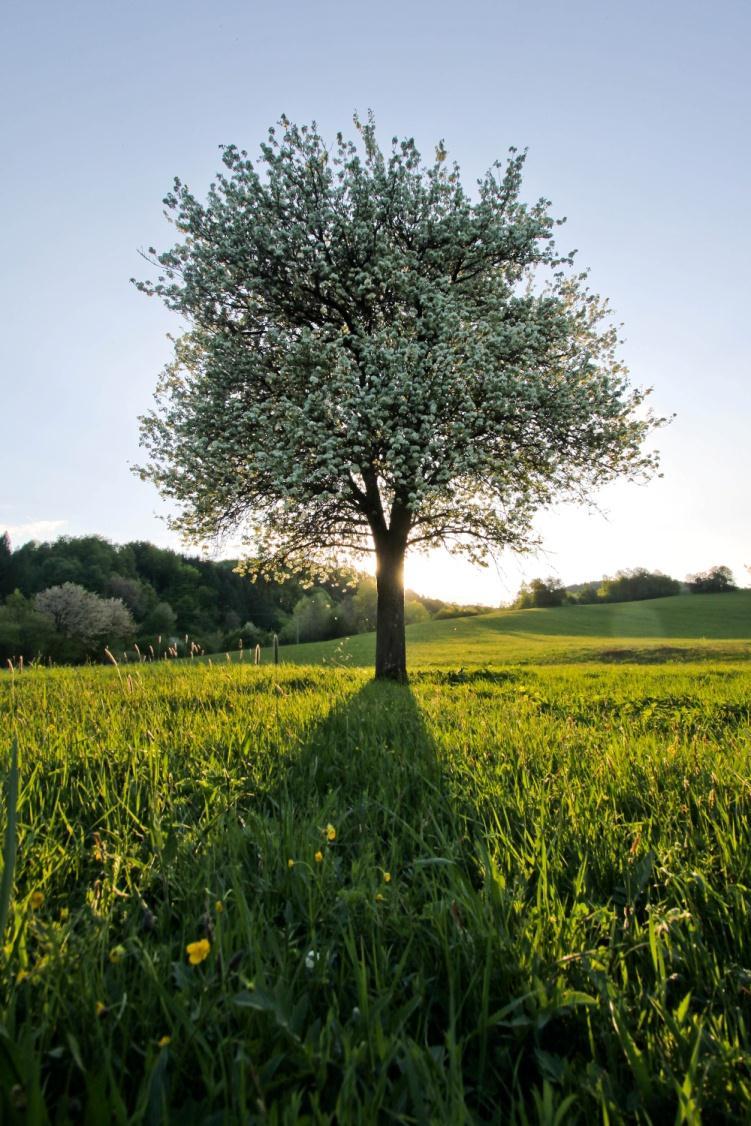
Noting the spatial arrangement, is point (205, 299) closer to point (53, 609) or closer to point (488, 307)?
point (488, 307)

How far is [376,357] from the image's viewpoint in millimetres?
12773

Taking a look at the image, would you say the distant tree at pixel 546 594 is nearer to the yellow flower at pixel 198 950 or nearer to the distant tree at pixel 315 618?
the distant tree at pixel 315 618

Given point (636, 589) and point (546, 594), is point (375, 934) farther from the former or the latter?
point (636, 589)

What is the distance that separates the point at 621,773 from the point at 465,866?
5.95ft

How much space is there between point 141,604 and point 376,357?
8411cm

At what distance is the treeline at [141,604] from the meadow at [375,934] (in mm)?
40239

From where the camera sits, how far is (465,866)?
2.63 metres

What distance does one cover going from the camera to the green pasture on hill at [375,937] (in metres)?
1.41

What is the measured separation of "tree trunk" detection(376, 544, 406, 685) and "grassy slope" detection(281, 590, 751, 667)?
14.8 m

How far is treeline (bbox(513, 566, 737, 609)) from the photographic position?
8710 cm

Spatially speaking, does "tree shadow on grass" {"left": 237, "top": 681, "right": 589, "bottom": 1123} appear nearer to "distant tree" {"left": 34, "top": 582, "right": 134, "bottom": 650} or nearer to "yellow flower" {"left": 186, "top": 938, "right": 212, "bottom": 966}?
"yellow flower" {"left": 186, "top": 938, "right": 212, "bottom": 966}

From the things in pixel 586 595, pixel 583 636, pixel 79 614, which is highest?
pixel 586 595

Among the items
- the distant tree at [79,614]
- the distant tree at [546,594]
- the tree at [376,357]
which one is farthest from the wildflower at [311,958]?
the distant tree at [546,594]

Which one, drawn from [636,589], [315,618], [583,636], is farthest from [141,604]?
[636,589]
